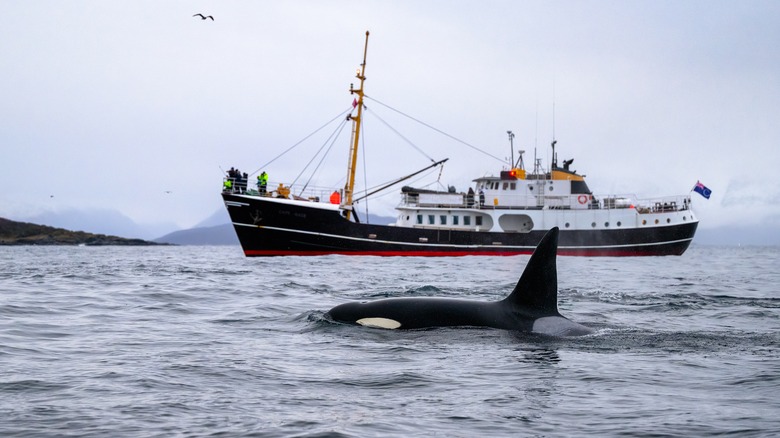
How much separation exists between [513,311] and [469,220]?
4509cm

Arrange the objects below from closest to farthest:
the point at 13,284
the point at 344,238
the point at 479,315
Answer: the point at 479,315
the point at 13,284
the point at 344,238

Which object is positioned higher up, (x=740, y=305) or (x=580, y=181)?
(x=580, y=181)

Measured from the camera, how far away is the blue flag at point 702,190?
54531 millimetres

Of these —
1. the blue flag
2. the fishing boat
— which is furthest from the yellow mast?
the blue flag

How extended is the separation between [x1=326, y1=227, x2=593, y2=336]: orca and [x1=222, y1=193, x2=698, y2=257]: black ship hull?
3797 centimetres

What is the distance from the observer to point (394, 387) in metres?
7.18

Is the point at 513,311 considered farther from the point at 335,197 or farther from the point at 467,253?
the point at 467,253

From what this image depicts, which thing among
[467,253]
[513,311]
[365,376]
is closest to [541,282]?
[513,311]

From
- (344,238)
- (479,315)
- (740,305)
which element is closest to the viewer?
(479,315)

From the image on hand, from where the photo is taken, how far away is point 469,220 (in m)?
55.5

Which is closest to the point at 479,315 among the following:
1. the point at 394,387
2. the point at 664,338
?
the point at 664,338

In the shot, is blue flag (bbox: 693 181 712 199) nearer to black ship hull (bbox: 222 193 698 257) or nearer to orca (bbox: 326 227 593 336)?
black ship hull (bbox: 222 193 698 257)

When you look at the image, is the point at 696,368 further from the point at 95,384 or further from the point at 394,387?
the point at 95,384

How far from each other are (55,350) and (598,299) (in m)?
12.5
